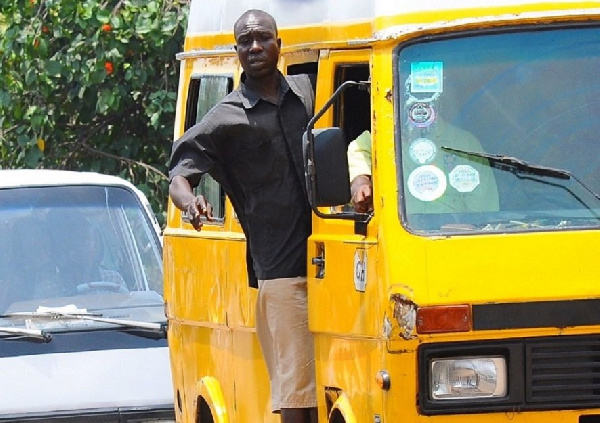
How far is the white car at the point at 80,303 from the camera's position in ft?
25.6

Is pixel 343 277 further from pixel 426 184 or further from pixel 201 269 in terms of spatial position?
pixel 201 269

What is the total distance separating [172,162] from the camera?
20.5ft

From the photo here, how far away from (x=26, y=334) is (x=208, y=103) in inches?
58.5

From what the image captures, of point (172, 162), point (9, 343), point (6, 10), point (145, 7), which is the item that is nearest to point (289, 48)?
point (172, 162)

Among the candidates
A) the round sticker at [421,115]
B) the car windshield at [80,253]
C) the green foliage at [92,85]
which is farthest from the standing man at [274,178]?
the green foliage at [92,85]

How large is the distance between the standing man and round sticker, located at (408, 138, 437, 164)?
762 mm

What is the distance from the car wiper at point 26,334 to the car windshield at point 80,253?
0.24m

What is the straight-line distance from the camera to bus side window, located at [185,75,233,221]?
7.08 meters

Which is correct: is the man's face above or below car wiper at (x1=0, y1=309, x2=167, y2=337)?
above

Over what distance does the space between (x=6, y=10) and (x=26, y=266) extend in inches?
171

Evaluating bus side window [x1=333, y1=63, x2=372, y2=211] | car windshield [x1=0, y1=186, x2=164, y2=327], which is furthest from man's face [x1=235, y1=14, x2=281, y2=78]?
car windshield [x1=0, y1=186, x2=164, y2=327]

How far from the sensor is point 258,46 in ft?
20.4

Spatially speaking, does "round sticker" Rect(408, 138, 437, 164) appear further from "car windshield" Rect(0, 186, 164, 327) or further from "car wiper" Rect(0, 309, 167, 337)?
"car windshield" Rect(0, 186, 164, 327)

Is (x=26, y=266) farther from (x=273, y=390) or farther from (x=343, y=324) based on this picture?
(x=343, y=324)
